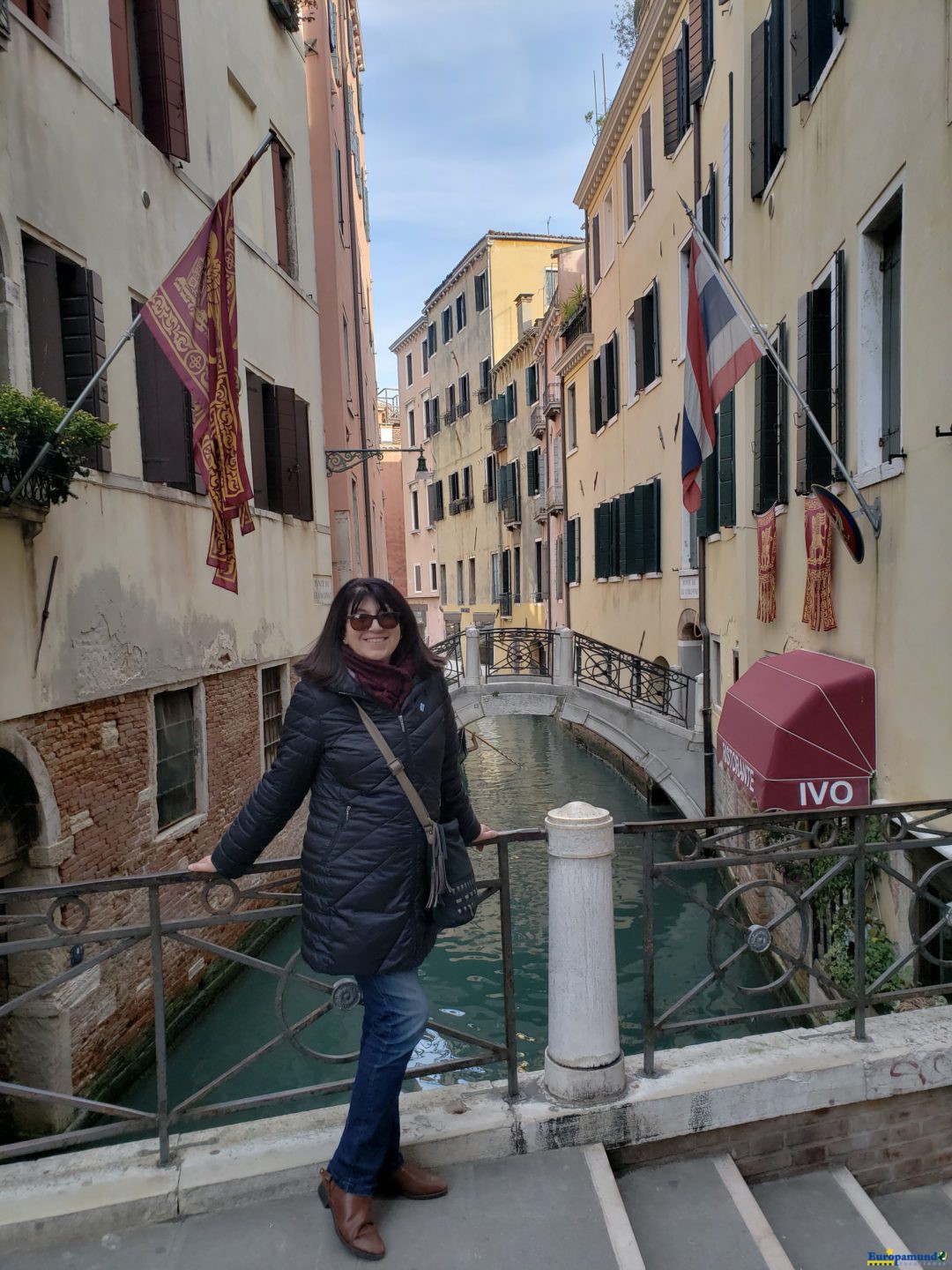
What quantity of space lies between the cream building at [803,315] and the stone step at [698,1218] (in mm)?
2834

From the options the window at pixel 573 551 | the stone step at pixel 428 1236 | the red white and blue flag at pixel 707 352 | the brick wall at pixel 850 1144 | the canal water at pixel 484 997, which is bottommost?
the canal water at pixel 484 997

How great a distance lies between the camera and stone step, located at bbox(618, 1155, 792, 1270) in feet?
8.02

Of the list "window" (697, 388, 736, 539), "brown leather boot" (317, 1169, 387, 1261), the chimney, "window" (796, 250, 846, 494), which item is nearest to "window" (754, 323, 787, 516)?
"window" (796, 250, 846, 494)

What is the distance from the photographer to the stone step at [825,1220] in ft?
8.67

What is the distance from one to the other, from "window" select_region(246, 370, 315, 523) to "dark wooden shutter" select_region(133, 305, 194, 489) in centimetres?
209

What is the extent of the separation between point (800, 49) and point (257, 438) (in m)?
5.93

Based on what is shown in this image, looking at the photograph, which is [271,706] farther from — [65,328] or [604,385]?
[604,385]

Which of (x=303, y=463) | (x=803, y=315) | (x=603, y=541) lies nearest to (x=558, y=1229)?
(x=803, y=315)

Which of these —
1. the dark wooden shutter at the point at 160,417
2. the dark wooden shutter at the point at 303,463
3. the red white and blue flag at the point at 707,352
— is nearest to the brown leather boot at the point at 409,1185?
the red white and blue flag at the point at 707,352

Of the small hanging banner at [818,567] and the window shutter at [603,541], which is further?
the window shutter at [603,541]

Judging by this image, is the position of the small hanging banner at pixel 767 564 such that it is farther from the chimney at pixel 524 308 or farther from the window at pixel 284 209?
the chimney at pixel 524 308

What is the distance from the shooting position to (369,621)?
8.10 ft

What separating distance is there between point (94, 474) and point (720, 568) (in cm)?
715

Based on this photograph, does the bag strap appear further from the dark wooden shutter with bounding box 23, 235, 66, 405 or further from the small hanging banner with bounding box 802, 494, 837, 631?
the small hanging banner with bounding box 802, 494, 837, 631
